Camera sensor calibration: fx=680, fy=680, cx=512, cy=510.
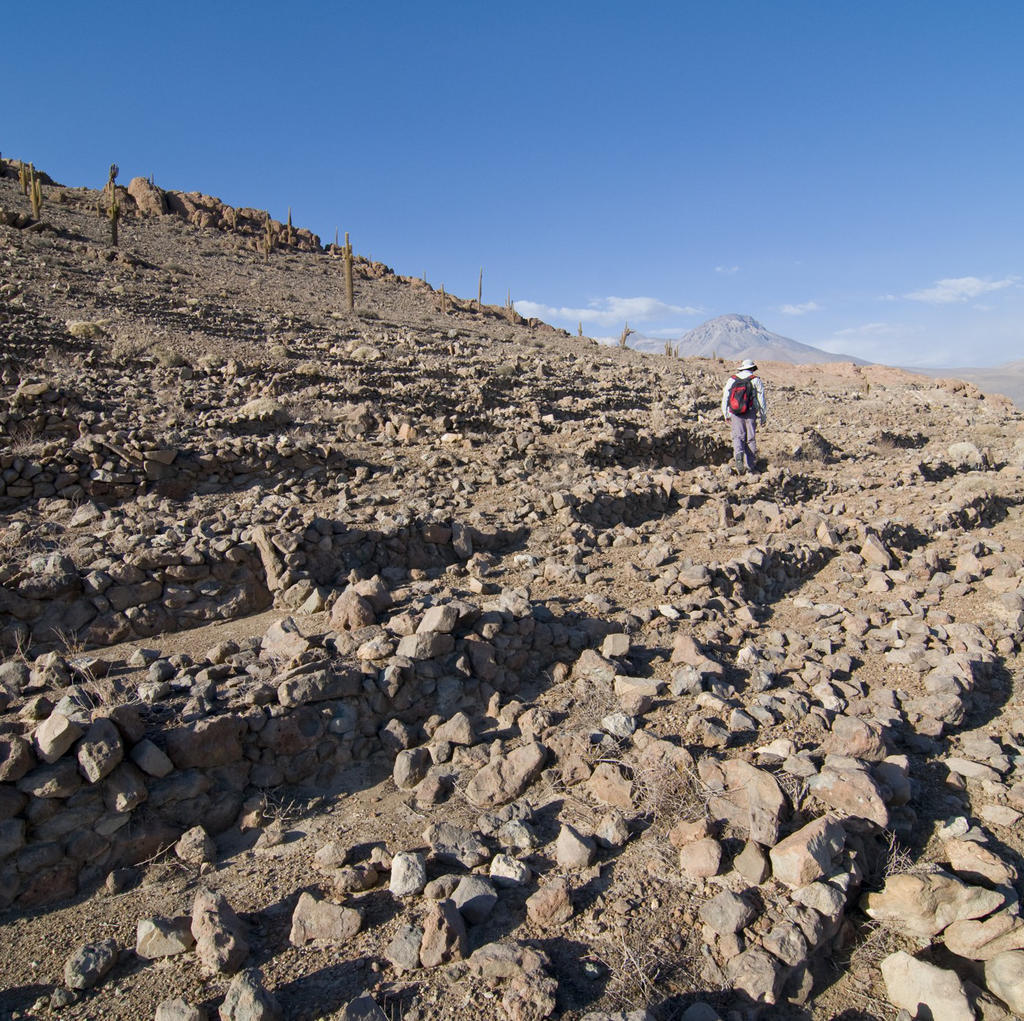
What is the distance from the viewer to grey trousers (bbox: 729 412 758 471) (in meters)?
9.41

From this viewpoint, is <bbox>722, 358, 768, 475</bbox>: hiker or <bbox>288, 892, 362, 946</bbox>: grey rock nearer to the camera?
<bbox>288, 892, 362, 946</bbox>: grey rock

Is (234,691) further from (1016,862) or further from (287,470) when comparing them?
(287,470)

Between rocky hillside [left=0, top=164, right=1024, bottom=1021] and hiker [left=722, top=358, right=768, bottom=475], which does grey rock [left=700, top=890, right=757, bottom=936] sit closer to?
rocky hillside [left=0, top=164, right=1024, bottom=1021]

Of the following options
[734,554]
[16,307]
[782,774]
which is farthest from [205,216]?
[782,774]

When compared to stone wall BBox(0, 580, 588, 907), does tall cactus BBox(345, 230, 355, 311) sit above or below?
above

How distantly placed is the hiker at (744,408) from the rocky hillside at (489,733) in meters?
0.61

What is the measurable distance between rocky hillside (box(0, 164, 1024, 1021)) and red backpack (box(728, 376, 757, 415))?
Result: 37.5 inches

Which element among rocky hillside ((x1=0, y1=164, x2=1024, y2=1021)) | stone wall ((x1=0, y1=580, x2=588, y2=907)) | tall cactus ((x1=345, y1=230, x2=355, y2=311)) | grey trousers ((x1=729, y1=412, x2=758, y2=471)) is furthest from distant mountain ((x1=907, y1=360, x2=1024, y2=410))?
stone wall ((x1=0, y1=580, x2=588, y2=907))

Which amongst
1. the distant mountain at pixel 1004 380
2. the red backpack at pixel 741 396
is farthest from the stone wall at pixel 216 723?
the distant mountain at pixel 1004 380

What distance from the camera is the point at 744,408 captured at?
9.23 metres

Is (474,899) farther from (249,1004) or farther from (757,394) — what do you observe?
(757,394)

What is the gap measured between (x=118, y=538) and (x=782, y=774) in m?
5.64

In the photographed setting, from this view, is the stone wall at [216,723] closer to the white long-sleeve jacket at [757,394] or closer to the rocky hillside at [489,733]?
the rocky hillside at [489,733]

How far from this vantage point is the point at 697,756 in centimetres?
355
